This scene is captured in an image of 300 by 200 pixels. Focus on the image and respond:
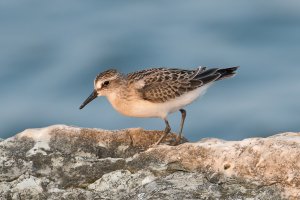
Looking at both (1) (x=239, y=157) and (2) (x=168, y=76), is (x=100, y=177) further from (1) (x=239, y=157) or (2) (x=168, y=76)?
(2) (x=168, y=76)

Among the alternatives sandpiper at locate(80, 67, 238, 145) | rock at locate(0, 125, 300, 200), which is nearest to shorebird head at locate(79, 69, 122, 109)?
sandpiper at locate(80, 67, 238, 145)

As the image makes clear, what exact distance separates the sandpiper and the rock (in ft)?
8.84

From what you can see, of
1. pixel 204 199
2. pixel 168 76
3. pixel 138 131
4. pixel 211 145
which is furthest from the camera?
pixel 168 76

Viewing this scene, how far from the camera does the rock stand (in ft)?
21.0

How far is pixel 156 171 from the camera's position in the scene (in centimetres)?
688

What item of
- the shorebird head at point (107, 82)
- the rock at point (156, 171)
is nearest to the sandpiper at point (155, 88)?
the shorebird head at point (107, 82)

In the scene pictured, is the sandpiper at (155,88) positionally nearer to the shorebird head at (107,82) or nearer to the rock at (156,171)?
the shorebird head at (107,82)

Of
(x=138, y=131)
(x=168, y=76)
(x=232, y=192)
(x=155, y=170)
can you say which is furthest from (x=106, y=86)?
(x=232, y=192)

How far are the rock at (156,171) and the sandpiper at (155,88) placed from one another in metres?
2.69

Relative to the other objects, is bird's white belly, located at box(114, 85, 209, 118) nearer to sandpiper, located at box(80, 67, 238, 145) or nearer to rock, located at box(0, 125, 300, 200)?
sandpiper, located at box(80, 67, 238, 145)

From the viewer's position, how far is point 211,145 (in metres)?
7.18

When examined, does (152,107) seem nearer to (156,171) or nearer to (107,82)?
(107,82)

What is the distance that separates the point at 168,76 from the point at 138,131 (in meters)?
2.45

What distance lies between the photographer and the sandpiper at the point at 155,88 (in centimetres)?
1034
